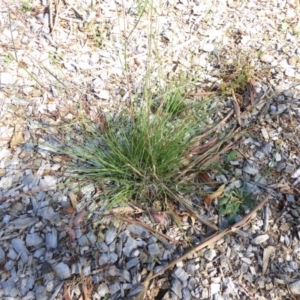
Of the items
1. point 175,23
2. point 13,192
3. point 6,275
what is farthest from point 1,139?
point 175,23

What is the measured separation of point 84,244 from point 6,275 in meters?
0.25

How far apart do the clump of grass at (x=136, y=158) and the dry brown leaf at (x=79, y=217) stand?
81mm

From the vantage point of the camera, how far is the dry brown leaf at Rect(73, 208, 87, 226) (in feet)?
4.20

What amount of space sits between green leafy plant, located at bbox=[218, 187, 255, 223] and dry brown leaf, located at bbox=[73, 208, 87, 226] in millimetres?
448

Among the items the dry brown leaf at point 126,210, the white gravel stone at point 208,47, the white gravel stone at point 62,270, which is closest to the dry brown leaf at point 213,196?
the dry brown leaf at point 126,210

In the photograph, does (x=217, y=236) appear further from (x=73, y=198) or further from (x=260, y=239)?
(x=73, y=198)

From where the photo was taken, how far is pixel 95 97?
5.09 feet

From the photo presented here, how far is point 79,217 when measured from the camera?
129 centimetres

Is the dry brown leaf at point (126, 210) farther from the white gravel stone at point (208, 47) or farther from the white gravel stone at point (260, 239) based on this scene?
the white gravel stone at point (208, 47)

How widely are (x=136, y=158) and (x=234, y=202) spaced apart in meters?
0.36

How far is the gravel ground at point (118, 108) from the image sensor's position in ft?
4.00

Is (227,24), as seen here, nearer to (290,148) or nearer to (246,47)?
(246,47)

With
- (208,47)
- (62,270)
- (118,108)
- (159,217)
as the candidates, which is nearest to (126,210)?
(159,217)

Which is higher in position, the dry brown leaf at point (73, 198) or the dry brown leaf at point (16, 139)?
the dry brown leaf at point (16, 139)
